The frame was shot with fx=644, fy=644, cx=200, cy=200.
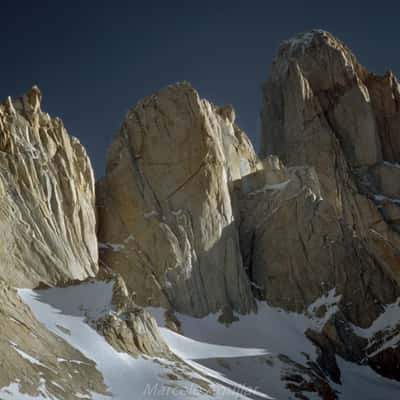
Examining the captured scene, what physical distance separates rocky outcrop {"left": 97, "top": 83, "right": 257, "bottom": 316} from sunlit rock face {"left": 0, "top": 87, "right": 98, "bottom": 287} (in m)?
3.48

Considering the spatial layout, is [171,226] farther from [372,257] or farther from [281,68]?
[281,68]

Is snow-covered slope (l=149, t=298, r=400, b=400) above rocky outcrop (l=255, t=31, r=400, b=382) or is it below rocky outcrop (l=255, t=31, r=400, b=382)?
below

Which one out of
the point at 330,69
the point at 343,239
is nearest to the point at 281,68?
the point at 330,69

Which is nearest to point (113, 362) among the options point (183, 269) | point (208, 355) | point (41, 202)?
point (208, 355)

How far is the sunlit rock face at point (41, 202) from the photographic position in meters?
38.9

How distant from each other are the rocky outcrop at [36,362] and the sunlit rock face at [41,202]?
19.6 feet

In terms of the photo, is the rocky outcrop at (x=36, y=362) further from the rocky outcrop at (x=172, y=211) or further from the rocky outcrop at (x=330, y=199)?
the rocky outcrop at (x=330, y=199)

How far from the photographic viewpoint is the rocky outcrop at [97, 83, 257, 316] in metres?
49.5

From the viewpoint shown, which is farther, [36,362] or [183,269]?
[183,269]

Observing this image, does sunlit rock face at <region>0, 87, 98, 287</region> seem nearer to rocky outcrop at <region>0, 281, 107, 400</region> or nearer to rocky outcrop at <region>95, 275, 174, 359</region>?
rocky outcrop at <region>95, 275, 174, 359</region>

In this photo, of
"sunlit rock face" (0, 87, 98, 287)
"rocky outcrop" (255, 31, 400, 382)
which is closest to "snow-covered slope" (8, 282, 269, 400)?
"sunlit rock face" (0, 87, 98, 287)

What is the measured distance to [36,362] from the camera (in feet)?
91.0

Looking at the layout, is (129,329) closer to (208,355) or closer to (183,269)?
(208,355)

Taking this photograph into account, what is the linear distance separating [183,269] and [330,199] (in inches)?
1144
